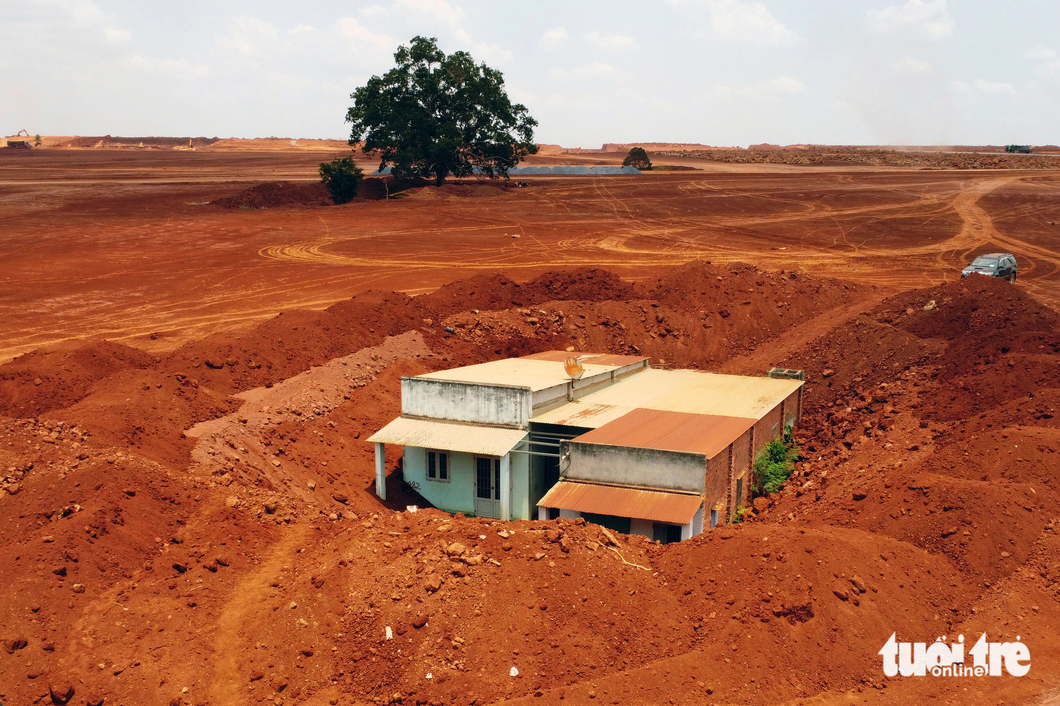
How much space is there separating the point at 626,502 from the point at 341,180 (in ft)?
173

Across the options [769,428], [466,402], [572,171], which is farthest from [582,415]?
[572,171]

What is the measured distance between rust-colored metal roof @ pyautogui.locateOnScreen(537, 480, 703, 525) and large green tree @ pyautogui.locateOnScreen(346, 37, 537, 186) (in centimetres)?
5102

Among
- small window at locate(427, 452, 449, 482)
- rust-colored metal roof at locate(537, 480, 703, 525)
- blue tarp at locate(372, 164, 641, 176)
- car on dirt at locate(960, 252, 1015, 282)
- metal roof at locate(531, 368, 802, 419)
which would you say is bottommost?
small window at locate(427, 452, 449, 482)

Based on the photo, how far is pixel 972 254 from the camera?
164 feet

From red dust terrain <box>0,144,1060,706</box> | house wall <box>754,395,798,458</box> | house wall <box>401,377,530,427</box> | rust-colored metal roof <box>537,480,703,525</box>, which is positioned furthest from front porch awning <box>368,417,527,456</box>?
house wall <box>754,395,798,458</box>

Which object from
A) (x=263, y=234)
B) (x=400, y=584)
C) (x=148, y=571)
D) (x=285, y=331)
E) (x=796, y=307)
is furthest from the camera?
(x=263, y=234)

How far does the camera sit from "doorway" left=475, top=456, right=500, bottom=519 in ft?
77.1

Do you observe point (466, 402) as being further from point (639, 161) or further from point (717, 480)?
point (639, 161)

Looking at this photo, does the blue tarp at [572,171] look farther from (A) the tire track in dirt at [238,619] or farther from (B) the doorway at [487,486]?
(A) the tire track in dirt at [238,619]

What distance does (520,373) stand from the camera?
27.8 meters

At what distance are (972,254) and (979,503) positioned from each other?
122 feet

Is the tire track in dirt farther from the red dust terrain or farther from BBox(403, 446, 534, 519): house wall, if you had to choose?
BBox(403, 446, 534, 519): house wall

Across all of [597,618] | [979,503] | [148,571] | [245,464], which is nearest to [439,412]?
[245,464]

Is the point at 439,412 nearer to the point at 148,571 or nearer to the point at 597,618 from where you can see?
the point at 148,571
